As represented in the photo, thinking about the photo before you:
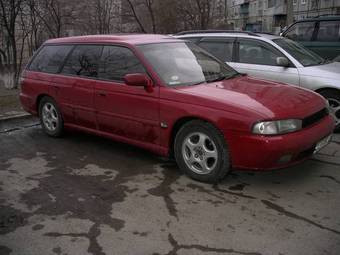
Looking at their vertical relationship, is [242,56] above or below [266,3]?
below

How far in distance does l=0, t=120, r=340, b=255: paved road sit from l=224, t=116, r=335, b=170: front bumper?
330 millimetres

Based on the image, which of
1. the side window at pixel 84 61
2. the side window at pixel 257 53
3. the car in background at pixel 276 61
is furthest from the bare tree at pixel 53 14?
the side window at pixel 84 61

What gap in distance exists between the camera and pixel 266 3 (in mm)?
64250

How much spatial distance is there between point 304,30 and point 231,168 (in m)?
7.03

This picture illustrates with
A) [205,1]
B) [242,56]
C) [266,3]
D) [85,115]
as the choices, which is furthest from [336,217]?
[266,3]

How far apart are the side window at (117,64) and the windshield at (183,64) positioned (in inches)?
6.6

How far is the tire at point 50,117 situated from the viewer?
250 inches

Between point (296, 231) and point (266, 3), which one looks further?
point (266, 3)

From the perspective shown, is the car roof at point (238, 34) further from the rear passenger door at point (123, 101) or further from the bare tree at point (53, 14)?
the bare tree at point (53, 14)

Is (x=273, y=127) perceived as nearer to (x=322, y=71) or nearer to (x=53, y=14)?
(x=322, y=71)

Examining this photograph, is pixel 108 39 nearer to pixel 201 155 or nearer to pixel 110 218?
pixel 201 155

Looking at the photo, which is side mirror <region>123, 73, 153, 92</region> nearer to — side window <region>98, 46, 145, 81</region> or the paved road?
side window <region>98, 46, 145, 81</region>

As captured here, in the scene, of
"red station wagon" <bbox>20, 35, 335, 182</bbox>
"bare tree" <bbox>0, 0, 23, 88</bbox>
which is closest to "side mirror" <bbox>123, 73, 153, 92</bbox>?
"red station wagon" <bbox>20, 35, 335, 182</bbox>

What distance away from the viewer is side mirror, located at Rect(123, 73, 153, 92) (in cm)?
482
